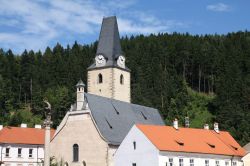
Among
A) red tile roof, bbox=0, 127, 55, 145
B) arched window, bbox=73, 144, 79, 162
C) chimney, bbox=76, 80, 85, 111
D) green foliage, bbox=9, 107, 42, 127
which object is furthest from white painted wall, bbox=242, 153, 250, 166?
green foliage, bbox=9, 107, 42, 127

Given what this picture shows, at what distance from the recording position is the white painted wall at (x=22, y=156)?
7619 centimetres

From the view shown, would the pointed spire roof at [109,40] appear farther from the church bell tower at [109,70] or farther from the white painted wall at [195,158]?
the white painted wall at [195,158]

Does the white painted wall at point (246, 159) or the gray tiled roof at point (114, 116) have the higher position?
Result: the gray tiled roof at point (114, 116)

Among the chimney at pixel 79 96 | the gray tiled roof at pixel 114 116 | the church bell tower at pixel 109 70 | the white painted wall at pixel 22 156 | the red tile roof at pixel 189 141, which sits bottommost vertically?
the white painted wall at pixel 22 156

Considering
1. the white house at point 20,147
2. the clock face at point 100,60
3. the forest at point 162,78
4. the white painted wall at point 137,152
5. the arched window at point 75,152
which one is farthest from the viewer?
the forest at point 162,78

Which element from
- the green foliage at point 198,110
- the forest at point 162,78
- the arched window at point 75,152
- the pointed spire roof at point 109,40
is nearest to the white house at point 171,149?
the arched window at point 75,152

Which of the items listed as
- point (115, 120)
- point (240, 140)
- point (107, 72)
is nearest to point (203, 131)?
point (115, 120)

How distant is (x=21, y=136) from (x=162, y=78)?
164 feet

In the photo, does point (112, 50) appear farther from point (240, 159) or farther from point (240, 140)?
point (240, 140)

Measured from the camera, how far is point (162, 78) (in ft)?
400

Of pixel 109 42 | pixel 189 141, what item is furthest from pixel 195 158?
pixel 109 42

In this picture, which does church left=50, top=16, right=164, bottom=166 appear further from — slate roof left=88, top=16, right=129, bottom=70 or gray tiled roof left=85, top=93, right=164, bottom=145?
slate roof left=88, top=16, right=129, bottom=70

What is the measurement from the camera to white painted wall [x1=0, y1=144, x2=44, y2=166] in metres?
76.2

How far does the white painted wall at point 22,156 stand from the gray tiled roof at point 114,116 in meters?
15.4
